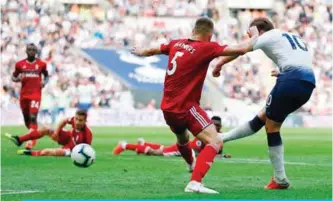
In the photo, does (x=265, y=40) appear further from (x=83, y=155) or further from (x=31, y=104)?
(x=31, y=104)

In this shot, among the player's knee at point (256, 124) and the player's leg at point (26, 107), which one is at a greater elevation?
the player's knee at point (256, 124)

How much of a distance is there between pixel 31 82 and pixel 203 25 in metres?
10.3

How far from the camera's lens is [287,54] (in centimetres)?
1103

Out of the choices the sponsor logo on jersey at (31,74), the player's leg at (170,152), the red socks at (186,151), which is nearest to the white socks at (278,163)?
the red socks at (186,151)

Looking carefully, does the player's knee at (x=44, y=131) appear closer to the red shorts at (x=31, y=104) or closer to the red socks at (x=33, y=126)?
the red socks at (x=33, y=126)

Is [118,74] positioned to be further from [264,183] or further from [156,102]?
[264,183]

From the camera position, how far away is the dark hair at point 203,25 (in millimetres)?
10883

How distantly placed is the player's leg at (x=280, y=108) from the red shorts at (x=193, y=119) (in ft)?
2.57

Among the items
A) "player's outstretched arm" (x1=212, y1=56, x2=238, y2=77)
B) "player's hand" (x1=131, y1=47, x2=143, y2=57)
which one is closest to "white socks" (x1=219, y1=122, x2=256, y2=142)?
"player's outstretched arm" (x1=212, y1=56, x2=238, y2=77)

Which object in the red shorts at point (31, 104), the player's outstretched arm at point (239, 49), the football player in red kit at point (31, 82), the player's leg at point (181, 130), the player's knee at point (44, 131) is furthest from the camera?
the red shorts at point (31, 104)

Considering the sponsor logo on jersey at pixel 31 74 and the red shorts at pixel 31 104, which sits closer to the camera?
the sponsor logo on jersey at pixel 31 74

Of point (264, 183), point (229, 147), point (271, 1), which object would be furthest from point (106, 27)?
point (264, 183)

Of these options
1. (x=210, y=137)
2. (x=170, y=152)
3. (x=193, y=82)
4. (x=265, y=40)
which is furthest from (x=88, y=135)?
(x=265, y=40)

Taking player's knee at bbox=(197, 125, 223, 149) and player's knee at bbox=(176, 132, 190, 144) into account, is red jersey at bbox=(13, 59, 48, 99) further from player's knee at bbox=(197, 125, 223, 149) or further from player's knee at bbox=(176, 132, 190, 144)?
player's knee at bbox=(197, 125, 223, 149)
